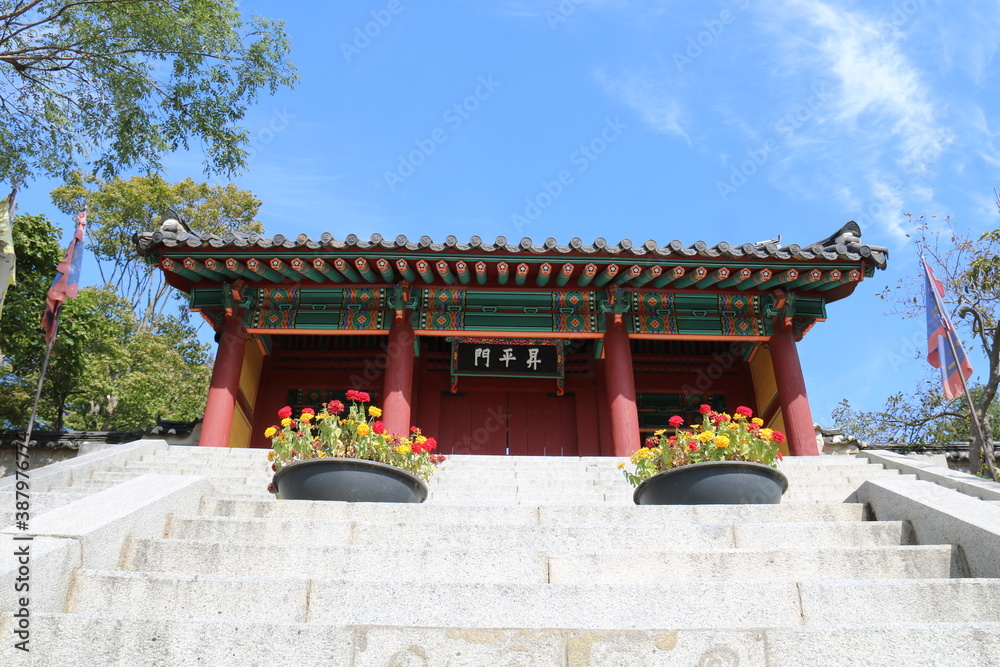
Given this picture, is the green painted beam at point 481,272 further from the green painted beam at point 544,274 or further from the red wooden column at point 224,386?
the red wooden column at point 224,386

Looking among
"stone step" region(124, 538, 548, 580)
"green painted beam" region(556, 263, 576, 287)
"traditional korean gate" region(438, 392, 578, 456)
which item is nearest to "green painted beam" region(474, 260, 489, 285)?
"green painted beam" region(556, 263, 576, 287)

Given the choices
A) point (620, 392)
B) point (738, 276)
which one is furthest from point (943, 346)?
point (620, 392)

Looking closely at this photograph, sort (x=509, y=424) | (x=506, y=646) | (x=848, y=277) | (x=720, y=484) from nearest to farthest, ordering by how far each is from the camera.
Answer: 1. (x=506, y=646)
2. (x=720, y=484)
3. (x=848, y=277)
4. (x=509, y=424)

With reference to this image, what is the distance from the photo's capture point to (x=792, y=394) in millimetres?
9500

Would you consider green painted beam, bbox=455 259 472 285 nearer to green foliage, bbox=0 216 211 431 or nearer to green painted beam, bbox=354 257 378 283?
green painted beam, bbox=354 257 378 283

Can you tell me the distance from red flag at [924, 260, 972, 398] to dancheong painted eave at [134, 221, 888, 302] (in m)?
0.79

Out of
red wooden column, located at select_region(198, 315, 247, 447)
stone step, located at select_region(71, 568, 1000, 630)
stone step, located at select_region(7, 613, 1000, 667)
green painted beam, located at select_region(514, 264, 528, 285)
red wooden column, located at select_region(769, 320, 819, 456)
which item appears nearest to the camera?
stone step, located at select_region(7, 613, 1000, 667)

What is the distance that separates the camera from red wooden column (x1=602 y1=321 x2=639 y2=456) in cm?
908

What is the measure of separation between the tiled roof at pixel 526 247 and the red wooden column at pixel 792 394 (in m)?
1.29

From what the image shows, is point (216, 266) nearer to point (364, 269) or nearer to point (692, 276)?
point (364, 269)

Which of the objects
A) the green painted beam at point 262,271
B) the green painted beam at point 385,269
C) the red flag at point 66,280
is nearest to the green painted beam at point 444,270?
the green painted beam at point 385,269

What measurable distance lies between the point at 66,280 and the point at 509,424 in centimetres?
641

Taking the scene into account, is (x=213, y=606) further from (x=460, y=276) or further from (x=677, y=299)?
(x=677, y=299)

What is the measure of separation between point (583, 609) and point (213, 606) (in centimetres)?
160
